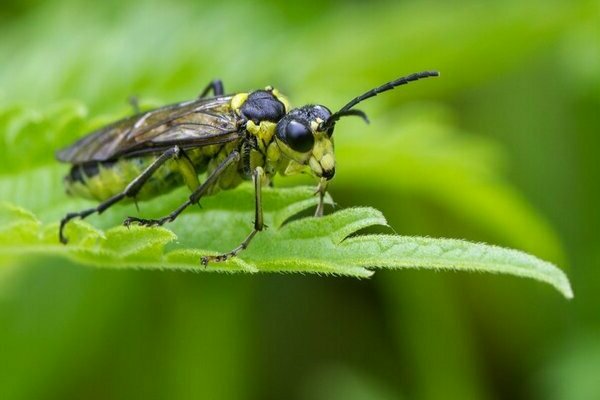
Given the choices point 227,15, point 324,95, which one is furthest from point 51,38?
point 324,95

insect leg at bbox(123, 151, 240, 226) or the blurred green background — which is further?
the blurred green background

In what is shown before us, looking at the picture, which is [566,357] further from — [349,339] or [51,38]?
[51,38]

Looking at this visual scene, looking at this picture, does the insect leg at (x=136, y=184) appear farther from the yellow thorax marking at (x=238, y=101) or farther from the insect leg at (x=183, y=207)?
the yellow thorax marking at (x=238, y=101)

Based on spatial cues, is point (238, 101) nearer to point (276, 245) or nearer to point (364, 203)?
point (276, 245)

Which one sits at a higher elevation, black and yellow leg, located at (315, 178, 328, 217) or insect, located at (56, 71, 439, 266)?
insect, located at (56, 71, 439, 266)

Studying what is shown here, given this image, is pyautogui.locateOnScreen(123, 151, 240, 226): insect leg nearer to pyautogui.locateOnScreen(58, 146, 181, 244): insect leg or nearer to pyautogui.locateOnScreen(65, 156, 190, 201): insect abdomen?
pyautogui.locateOnScreen(58, 146, 181, 244): insect leg

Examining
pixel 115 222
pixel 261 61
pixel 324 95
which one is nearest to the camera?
pixel 115 222

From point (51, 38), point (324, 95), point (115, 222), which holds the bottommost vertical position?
point (115, 222)

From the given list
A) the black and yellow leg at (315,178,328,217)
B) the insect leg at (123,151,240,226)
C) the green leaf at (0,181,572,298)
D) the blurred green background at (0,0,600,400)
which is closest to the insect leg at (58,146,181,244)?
the insect leg at (123,151,240,226)
